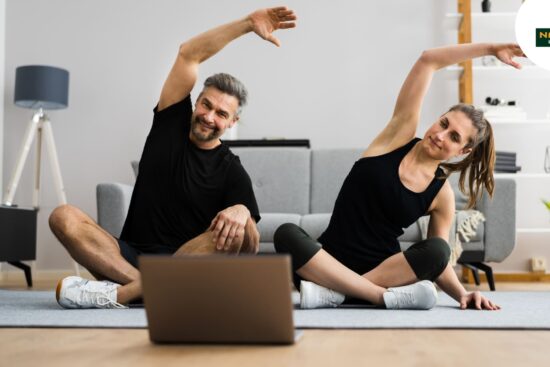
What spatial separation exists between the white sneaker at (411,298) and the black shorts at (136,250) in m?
0.68

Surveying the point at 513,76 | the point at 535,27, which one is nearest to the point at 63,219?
the point at 535,27

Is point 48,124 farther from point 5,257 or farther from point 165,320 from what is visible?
Answer: point 165,320

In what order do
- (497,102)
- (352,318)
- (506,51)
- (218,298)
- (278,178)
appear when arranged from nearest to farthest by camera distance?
(218,298)
(352,318)
(506,51)
(278,178)
(497,102)

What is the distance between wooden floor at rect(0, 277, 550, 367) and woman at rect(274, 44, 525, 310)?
0.57m

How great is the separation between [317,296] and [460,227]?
72.4 inches

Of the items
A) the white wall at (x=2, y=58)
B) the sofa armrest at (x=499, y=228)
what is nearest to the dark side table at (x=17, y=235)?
the white wall at (x=2, y=58)

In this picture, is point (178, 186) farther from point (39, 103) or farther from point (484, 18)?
point (484, 18)

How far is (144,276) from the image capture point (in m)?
1.17

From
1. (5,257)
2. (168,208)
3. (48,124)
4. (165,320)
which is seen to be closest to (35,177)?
(48,124)

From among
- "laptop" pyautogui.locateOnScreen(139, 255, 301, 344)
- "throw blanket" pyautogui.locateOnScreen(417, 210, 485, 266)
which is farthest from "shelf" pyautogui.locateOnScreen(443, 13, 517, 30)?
"laptop" pyautogui.locateOnScreen(139, 255, 301, 344)

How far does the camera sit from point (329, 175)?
441 cm

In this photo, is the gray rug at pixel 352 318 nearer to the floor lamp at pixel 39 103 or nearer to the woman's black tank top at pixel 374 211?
the woman's black tank top at pixel 374 211

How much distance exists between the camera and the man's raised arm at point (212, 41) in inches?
81.3

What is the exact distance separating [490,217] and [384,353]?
280 centimetres
